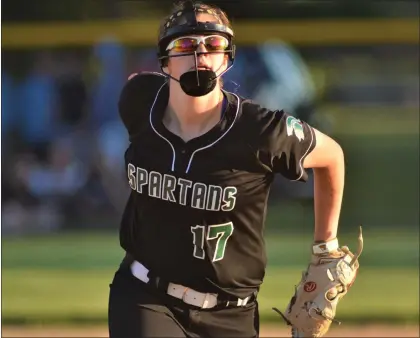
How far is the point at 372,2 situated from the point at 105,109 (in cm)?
355

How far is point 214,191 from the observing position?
251 centimetres

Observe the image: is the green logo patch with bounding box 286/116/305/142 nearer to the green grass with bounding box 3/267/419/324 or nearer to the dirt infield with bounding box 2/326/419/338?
the dirt infield with bounding box 2/326/419/338

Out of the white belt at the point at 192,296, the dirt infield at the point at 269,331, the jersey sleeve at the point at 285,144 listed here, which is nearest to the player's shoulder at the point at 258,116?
the jersey sleeve at the point at 285,144

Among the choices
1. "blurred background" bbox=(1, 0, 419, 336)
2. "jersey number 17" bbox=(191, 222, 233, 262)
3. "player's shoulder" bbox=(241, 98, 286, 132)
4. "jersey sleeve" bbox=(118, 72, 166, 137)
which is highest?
"blurred background" bbox=(1, 0, 419, 336)

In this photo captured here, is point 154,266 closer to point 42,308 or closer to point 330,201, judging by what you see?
point 330,201

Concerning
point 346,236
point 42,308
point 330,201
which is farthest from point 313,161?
point 346,236

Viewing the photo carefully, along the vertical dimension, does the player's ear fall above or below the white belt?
above

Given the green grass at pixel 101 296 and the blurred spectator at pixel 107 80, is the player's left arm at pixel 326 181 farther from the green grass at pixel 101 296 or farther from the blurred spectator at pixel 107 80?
the blurred spectator at pixel 107 80

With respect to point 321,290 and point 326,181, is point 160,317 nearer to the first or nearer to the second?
point 321,290

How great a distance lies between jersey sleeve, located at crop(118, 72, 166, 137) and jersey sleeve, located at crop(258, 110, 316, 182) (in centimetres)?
40

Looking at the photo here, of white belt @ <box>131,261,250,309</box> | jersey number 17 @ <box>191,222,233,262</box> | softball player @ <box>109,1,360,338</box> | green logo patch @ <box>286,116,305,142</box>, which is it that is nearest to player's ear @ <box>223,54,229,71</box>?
softball player @ <box>109,1,360,338</box>

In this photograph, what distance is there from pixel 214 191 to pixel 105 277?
195 inches

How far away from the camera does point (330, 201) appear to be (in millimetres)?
2795

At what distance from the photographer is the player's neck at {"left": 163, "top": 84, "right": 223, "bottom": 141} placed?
2.58 m
